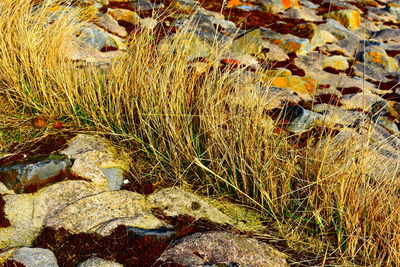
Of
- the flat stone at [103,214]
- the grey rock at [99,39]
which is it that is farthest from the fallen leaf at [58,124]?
the grey rock at [99,39]

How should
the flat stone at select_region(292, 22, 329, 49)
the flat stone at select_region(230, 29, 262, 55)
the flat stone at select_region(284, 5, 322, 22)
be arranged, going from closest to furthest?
the flat stone at select_region(230, 29, 262, 55) < the flat stone at select_region(292, 22, 329, 49) < the flat stone at select_region(284, 5, 322, 22)

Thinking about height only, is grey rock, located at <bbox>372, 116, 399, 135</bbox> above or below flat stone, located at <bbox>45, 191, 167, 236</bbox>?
below

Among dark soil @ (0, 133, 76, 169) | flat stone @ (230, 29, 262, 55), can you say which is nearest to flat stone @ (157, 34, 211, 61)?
flat stone @ (230, 29, 262, 55)

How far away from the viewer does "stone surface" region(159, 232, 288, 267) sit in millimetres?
2303

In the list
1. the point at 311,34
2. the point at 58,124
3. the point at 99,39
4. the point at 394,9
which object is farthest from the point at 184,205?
the point at 394,9

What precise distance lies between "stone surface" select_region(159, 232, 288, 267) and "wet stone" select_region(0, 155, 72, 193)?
34.9 inches

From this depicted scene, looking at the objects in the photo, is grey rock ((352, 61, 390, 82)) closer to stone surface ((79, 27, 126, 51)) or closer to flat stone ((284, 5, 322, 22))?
flat stone ((284, 5, 322, 22))

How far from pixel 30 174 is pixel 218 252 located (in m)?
1.16

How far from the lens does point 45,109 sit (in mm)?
3449

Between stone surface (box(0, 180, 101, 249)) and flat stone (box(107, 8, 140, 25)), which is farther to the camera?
flat stone (box(107, 8, 140, 25))

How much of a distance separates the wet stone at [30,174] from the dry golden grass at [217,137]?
1.54ft

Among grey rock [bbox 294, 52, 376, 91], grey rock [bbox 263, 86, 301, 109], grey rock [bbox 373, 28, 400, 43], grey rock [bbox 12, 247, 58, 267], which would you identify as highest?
grey rock [bbox 12, 247, 58, 267]

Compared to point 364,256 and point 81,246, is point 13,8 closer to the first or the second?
point 81,246

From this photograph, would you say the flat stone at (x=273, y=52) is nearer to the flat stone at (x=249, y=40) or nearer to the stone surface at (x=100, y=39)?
the flat stone at (x=249, y=40)
